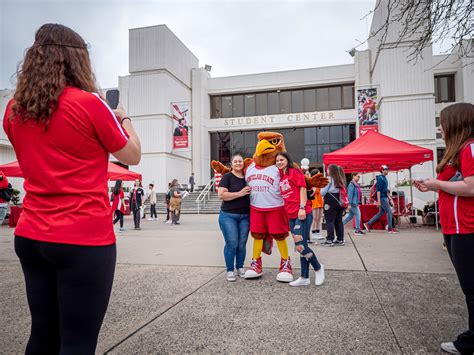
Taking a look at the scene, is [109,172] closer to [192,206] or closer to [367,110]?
[192,206]

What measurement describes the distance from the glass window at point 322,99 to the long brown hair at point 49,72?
89.2ft

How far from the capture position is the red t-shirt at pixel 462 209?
217 cm

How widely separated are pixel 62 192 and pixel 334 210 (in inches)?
269

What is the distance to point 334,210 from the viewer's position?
24.5 ft

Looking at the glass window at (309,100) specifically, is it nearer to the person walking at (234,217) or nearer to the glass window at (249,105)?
the glass window at (249,105)

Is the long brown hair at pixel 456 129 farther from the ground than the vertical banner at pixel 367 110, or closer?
closer

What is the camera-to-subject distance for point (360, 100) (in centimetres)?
2111

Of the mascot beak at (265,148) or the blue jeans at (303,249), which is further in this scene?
the mascot beak at (265,148)

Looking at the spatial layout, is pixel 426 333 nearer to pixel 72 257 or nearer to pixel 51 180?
pixel 72 257

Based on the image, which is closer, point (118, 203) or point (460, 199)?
point (460, 199)

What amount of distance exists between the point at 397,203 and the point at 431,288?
26.4 feet

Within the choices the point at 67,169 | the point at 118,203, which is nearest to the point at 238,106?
the point at 118,203

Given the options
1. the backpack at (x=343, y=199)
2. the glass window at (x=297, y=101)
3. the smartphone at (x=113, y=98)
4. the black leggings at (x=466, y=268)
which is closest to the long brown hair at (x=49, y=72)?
the smartphone at (x=113, y=98)

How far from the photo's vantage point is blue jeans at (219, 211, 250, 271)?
4.45 m
